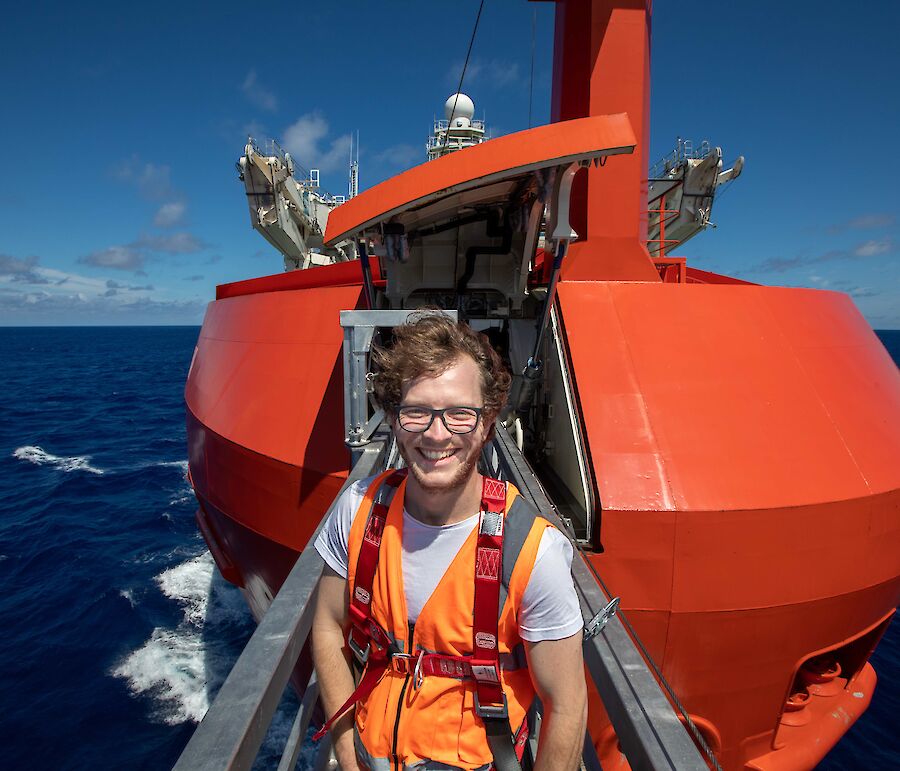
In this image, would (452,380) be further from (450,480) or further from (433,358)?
(450,480)

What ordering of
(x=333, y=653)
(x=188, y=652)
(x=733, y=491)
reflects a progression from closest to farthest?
(x=333, y=653) → (x=733, y=491) → (x=188, y=652)

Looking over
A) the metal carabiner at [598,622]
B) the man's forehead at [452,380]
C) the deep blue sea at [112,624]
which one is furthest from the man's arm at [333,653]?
the deep blue sea at [112,624]

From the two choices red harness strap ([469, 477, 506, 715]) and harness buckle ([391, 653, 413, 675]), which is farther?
harness buckle ([391, 653, 413, 675])

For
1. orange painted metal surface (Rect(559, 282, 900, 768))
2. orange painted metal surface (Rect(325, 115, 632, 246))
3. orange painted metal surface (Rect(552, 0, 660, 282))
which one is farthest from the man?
orange painted metal surface (Rect(552, 0, 660, 282))

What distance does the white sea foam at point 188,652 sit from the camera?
789cm

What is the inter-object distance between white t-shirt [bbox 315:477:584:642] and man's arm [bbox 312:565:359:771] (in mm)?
90

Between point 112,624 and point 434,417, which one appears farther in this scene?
→ point 112,624

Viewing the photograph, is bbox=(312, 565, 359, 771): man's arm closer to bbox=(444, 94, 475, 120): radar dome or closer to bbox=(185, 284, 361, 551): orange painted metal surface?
bbox=(185, 284, 361, 551): orange painted metal surface

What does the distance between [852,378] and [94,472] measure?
20354mm

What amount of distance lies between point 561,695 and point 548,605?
306 millimetres

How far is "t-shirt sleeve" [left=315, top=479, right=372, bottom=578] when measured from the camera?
1.79 metres

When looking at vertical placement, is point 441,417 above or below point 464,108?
below

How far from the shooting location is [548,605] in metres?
1.49

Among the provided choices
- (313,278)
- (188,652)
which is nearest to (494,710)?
(313,278)
